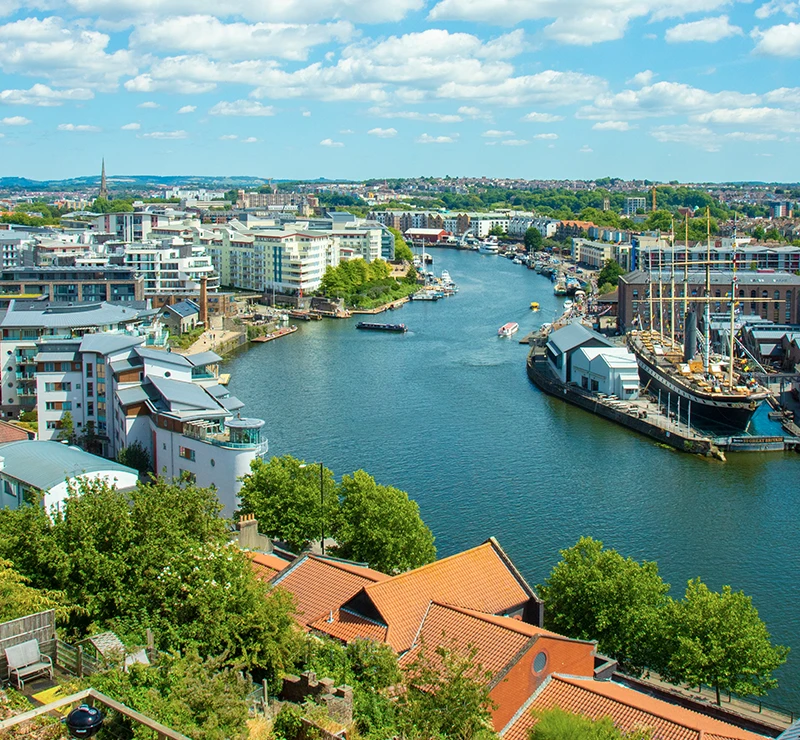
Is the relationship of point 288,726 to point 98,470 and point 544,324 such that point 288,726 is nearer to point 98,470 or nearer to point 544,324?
point 98,470

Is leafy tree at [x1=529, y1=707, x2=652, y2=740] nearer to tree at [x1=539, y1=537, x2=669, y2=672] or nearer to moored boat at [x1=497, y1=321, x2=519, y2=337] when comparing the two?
tree at [x1=539, y1=537, x2=669, y2=672]

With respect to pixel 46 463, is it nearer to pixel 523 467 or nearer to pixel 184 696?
pixel 184 696

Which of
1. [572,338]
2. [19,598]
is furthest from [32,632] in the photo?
[572,338]

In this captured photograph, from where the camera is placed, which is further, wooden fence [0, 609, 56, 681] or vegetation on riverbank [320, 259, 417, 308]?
vegetation on riverbank [320, 259, 417, 308]

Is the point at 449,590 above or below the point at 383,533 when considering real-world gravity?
above

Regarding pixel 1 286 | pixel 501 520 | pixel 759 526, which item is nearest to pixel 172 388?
pixel 501 520

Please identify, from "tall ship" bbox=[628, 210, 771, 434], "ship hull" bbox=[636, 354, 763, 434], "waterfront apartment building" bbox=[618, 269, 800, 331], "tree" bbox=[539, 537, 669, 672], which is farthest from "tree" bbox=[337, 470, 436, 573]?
"waterfront apartment building" bbox=[618, 269, 800, 331]
